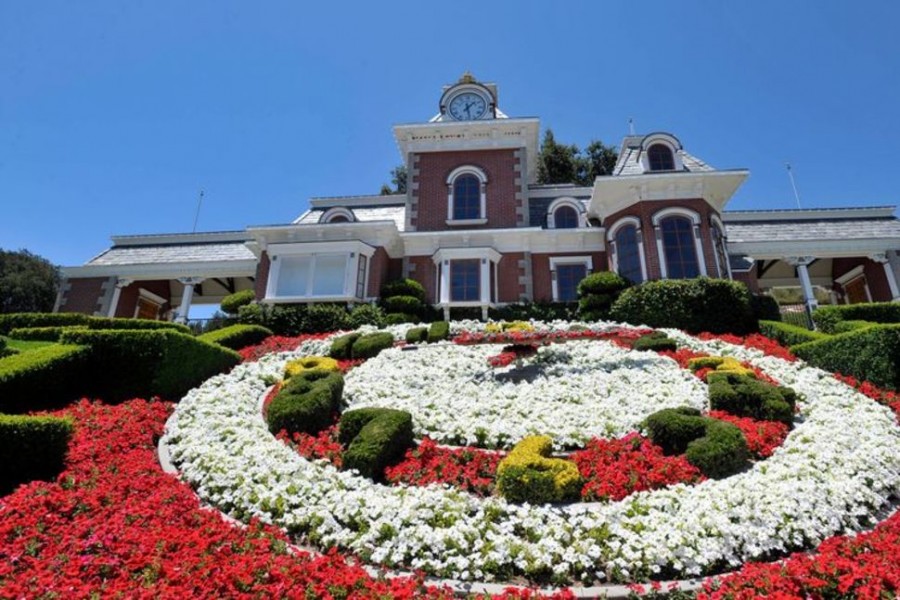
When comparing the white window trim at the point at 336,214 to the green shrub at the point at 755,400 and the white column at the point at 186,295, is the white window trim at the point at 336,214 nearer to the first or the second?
the white column at the point at 186,295

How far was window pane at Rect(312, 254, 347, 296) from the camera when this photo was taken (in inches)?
770

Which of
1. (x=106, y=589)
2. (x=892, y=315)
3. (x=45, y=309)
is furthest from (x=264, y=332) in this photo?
(x=45, y=309)

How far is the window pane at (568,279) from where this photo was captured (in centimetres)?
2081

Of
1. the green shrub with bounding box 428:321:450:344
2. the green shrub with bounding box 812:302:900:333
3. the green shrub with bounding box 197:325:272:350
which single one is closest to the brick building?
the green shrub with bounding box 197:325:272:350

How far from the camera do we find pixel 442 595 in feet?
13.8

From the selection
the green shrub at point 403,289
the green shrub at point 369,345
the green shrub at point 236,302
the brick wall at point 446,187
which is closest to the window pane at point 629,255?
the brick wall at point 446,187

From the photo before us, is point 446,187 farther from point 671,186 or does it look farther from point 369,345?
point 369,345

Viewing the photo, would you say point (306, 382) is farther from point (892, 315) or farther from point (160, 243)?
point (160, 243)

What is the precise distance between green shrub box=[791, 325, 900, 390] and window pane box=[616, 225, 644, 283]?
7.74 m

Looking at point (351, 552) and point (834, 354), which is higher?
point (834, 354)

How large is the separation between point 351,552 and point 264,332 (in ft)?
41.8

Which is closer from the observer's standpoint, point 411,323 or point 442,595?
point 442,595

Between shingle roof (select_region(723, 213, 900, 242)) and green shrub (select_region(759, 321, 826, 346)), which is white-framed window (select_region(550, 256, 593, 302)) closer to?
shingle roof (select_region(723, 213, 900, 242))

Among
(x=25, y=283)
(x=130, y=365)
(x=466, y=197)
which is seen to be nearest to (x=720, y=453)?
(x=130, y=365)
